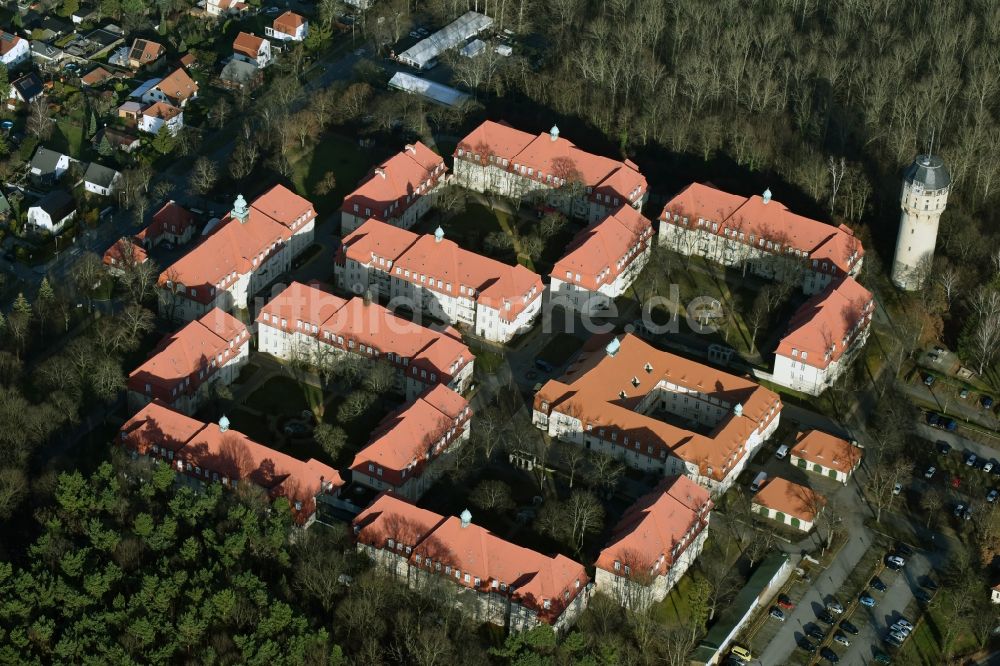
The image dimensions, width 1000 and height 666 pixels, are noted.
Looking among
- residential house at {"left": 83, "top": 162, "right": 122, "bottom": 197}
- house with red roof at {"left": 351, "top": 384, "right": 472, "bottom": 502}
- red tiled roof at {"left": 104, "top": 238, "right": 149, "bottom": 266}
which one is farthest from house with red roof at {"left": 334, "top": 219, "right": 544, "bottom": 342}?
residential house at {"left": 83, "top": 162, "right": 122, "bottom": 197}

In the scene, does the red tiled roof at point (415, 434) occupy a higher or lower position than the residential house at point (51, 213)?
higher

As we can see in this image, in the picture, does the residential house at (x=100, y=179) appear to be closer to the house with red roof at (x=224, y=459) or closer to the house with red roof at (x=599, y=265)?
the house with red roof at (x=224, y=459)

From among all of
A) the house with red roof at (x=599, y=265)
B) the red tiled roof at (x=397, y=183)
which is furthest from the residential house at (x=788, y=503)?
the red tiled roof at (x=397, y=183)

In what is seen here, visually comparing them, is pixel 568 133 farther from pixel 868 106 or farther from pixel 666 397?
pixel 666 397

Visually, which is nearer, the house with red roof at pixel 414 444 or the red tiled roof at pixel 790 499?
the house with red roof at pixel 414 444

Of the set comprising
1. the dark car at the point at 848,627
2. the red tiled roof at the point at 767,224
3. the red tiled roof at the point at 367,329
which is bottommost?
the dark car at the point at 848,627

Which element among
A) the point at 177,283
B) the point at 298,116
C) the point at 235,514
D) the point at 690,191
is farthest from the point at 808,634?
the point at 298,116
